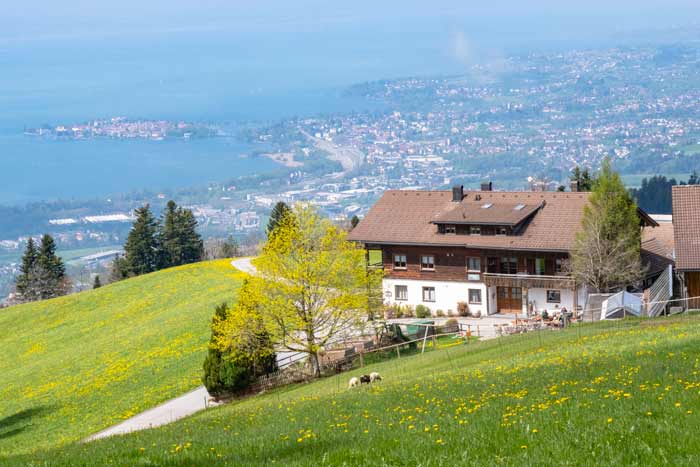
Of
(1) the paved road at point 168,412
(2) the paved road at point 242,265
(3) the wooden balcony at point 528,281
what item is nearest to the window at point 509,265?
(3) the wooden balcony at point 528,281

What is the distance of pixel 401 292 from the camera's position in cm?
6328

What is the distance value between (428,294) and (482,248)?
479cm

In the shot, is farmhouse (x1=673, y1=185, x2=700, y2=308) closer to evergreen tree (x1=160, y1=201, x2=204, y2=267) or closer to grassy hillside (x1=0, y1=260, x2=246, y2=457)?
grassy hillside (x1=0, y1=260, x2=246, y2=457)

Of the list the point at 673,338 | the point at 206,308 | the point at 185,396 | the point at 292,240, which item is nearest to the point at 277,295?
the point at 292,240

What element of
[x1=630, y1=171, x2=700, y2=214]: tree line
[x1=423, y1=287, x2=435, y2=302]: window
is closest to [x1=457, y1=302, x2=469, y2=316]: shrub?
[x1=423, y1=287, x2=435, y2=302]: window

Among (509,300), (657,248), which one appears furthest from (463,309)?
(657,248)

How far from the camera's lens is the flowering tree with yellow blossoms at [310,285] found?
44.1 meters

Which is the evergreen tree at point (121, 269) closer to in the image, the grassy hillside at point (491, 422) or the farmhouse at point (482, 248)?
the farmhouse at point (482, 248)

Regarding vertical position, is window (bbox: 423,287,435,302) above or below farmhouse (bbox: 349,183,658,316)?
below

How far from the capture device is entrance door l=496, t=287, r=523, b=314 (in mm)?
59438

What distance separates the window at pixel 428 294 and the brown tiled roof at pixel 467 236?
9.59 feet

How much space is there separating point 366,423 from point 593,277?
116 feet

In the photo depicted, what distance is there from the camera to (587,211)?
53062 mm

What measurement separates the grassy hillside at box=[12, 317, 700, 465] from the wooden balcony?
87.5 feet
